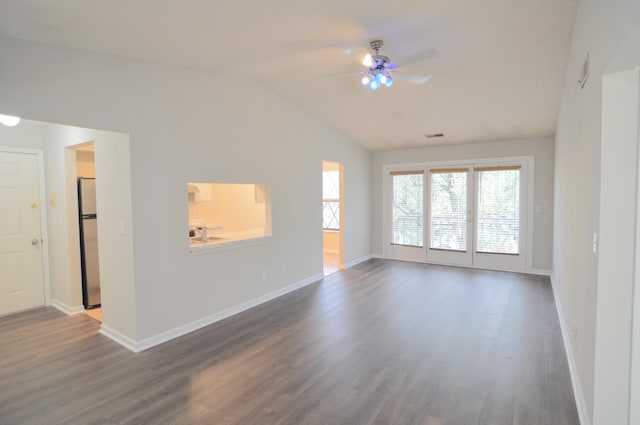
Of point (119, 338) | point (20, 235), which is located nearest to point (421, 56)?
point (119, 338)

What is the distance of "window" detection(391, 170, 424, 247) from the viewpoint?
22.7 ft

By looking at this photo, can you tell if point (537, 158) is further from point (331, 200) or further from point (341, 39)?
point (341, 39)

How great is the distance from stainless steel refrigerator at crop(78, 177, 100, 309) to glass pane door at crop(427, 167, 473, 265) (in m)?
5.75

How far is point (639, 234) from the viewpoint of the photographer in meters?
1.59

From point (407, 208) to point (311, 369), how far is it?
491cm

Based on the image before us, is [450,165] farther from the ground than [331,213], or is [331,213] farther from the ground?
[450,165]

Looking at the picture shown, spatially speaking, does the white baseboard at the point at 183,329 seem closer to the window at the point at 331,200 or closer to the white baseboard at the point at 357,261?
the white baseboard at the point at 357,261

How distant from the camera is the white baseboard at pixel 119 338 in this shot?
3162mm

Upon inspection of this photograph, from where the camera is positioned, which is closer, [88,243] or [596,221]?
[596,221]

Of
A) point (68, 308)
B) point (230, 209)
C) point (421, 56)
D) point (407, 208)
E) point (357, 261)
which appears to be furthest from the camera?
point (407, 208)

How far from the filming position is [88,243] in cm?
430

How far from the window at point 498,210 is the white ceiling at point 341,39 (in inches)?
58.8

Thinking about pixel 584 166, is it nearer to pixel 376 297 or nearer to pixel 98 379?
pixel 376 297

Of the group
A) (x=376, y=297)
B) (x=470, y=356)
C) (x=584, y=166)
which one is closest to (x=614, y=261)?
(x=584, y=166)
